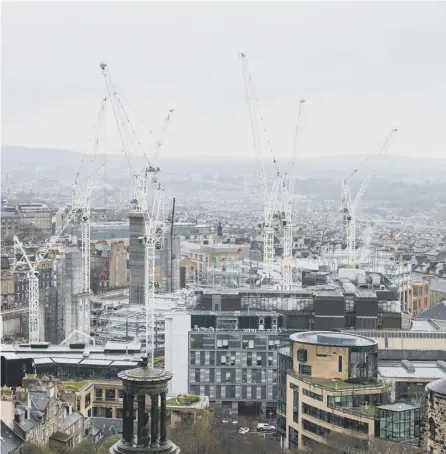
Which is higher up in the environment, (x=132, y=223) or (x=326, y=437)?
(x=132, y=223)

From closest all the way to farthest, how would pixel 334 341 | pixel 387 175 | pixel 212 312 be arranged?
pixel 334 341 → pixel 212 312 → pixel 387 175

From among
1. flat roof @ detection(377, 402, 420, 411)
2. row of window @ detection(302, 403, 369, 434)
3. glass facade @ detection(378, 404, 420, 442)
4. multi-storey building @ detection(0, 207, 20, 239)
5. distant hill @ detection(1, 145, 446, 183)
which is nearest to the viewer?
glass facade @ detection(378, 404, 420, 442)

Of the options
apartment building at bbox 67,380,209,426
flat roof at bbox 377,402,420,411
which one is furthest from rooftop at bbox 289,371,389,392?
apartment building at bbox 67,380,209,426

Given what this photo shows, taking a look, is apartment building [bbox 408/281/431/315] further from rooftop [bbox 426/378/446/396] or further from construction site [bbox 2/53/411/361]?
rooftop [bbox 426/378/446/396]

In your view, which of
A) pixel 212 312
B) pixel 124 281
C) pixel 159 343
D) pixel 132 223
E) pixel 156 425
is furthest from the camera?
pixel 124 281

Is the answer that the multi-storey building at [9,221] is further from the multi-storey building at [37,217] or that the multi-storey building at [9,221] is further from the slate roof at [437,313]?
the slate roof at [437,313]

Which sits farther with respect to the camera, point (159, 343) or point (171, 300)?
A: point (171, 300)

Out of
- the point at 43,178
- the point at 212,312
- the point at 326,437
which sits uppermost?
the point at 43,178

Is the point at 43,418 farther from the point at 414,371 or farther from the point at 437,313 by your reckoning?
the point at 437,313

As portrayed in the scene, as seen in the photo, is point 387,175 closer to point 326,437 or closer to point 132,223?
point 132,223

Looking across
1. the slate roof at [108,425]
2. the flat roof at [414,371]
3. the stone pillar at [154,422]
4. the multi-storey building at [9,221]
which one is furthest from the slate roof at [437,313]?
the multi-storey building at [9,221]

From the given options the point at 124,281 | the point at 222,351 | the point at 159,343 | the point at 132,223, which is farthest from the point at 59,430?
the point at 124,281
